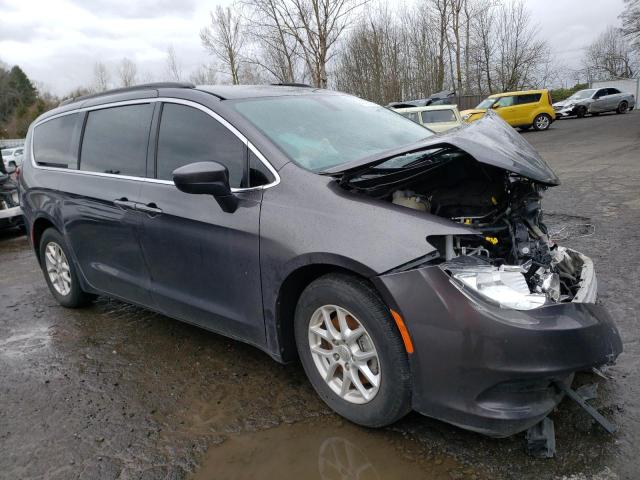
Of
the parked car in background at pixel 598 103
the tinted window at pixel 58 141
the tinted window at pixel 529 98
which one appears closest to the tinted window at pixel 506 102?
the tinted window at pixel 529 98

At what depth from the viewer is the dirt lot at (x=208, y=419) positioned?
235 centimetres

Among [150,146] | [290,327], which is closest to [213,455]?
[290,327]

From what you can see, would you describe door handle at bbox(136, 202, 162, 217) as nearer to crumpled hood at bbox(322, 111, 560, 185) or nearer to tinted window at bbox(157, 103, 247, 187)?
tinted window at bbox(157, 103, 247, 187)

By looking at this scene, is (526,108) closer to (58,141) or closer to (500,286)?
(58,141)

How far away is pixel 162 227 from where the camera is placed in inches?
130

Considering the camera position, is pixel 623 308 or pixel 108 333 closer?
pixel 623 308

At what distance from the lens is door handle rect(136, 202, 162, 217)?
10.9ft

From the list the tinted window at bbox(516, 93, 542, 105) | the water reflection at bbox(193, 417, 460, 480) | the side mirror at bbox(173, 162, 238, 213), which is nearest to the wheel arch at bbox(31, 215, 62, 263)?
the side mirror at bbox(173, 162, 238, 213)

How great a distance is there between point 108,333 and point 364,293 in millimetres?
2660

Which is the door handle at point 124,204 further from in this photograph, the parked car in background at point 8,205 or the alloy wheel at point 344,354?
the parked car in background at point 8,205

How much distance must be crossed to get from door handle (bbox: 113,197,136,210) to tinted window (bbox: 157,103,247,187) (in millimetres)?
299

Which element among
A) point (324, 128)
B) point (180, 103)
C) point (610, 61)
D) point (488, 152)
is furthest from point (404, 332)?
point (610, 61)

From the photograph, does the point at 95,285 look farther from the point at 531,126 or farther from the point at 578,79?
the point at 578,79

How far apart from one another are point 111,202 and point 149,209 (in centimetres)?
50
